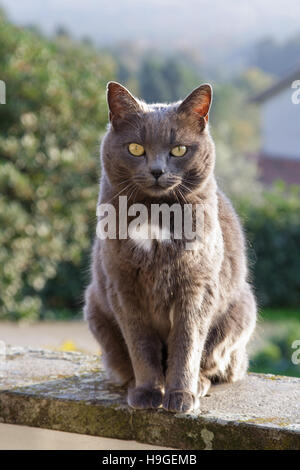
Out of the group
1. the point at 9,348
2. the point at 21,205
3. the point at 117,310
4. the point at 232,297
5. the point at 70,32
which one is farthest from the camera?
the point at 70,32

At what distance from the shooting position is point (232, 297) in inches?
83.9

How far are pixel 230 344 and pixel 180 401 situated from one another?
367 mm

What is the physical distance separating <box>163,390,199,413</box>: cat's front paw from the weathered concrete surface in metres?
0.02

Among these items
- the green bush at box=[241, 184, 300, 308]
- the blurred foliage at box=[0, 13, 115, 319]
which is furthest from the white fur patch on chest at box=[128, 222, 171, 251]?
the green bush at box=[241, 184, 300, 308]

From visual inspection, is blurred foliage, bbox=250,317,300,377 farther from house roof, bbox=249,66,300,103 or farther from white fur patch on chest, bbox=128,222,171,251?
house roof, bbox=249,66,300,103

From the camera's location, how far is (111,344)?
2.17m

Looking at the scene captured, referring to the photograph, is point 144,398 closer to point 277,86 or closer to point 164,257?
point 164,257

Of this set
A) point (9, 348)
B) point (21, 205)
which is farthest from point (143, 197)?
point (21, 205)

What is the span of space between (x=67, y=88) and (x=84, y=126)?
485mm

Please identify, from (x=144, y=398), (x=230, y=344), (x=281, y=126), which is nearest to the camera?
(x=144, y=398)

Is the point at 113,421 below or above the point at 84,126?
below

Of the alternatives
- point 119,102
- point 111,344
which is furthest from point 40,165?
point 119,102

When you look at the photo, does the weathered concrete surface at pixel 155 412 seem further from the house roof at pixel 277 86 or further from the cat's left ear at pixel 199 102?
the house roof at pixel 277 86

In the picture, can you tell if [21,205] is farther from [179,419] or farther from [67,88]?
[179,419]
